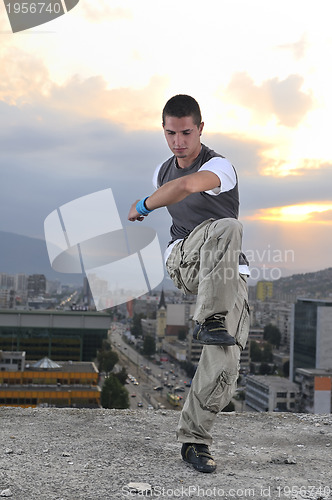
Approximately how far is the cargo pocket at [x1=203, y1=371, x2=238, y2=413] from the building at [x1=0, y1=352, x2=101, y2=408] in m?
18.6

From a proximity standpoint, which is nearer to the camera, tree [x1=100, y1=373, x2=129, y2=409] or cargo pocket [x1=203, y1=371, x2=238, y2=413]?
cargo pocket [x1=203, y1=371, x2=238, y2=413]

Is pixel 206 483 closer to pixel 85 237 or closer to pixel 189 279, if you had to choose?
pixel 189 279

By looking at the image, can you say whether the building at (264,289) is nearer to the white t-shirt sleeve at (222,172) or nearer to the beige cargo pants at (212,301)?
the beige cargo pants at (212,301)

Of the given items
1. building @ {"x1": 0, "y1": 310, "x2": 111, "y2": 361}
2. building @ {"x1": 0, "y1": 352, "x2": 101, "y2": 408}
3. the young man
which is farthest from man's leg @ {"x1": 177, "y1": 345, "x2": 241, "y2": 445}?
building @ {"x1": 0, "y1": 310, "x2": 111, "y2": 361}

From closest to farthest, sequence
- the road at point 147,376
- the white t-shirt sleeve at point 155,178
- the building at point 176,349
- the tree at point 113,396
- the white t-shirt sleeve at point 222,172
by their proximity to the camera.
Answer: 1. the white t-shirt sleeve at point 222,172
2. the white t-shirt sleeve at point 155,178
3. the tree at point 113,396
4. the road at point 147,376
5. the building at point 176,349

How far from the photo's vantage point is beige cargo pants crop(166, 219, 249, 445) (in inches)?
88.1

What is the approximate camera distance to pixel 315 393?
38.1 meters

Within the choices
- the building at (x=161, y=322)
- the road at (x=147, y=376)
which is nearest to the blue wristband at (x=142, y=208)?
the road at (x=147, y=376)

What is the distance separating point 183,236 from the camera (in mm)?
2510

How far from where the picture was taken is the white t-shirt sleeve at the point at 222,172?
7.32 feet

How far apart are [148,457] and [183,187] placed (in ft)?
4.36

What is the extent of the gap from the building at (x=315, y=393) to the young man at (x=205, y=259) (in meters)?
37.7

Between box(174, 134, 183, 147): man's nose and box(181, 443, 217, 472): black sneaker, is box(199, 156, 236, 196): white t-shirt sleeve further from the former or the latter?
box(181, 443, 217, 472): black sneaker

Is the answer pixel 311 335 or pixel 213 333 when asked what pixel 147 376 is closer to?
pixel 311 335
